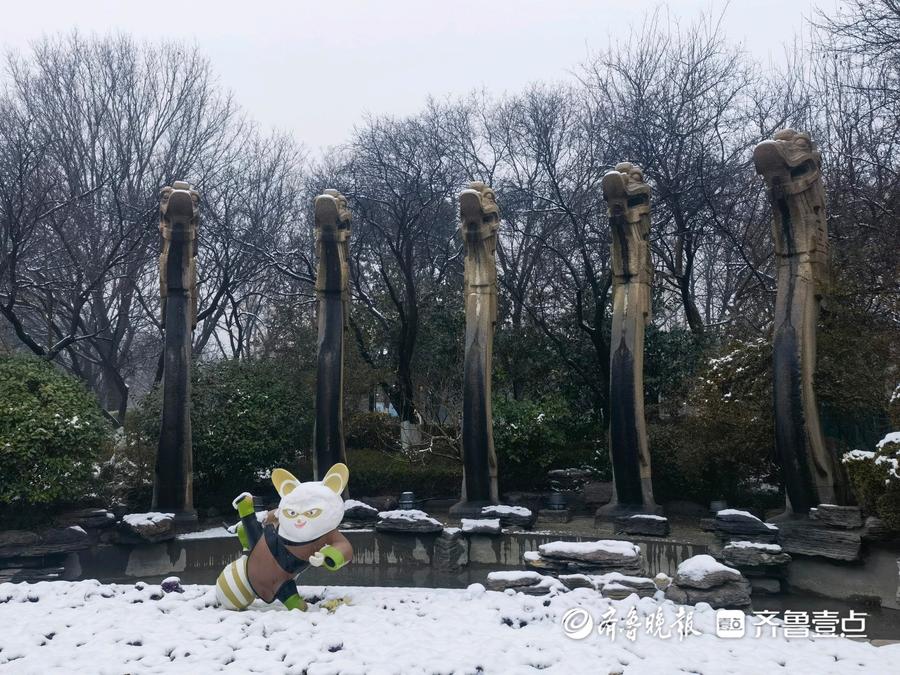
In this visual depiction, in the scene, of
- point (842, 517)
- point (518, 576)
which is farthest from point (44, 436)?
point (842, 517)

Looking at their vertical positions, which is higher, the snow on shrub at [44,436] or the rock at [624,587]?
the snow on shrub at [44,436]

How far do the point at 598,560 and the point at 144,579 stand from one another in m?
5.94

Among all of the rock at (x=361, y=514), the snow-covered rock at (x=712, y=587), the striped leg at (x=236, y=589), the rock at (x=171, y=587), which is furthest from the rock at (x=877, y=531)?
the rock at (x=171, y=587)

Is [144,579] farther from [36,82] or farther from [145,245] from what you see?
[36,82]

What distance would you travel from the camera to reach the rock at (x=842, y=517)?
8273 millimetres

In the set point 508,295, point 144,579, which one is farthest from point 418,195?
point 144,579

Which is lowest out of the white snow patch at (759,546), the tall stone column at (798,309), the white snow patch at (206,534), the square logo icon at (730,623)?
the square logo icon at (730,623)

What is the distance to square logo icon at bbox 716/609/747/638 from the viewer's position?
6.28 meters

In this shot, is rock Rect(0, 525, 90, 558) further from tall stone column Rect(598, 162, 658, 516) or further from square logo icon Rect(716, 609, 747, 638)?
square logo icon Rect(716, 609, 747, 638)

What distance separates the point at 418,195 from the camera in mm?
18312

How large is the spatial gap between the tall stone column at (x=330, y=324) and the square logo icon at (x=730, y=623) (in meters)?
6.71

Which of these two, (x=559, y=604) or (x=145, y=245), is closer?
(x=559, y=604)

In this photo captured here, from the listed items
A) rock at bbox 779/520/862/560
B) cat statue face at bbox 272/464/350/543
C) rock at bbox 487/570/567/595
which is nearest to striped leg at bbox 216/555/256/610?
cat statue face at bbox 272/464/350/543

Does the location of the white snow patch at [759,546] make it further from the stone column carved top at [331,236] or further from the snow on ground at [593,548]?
the stone column carved top at [331,236]
